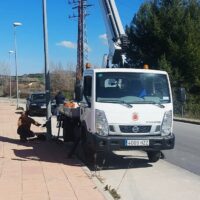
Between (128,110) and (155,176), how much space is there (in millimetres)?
1539

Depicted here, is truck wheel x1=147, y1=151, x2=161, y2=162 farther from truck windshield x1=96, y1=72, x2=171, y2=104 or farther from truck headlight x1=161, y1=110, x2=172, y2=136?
truck windshield x1=96, y1=72, x2=171, y2=104

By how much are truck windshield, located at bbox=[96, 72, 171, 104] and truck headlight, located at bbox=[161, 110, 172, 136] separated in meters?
0.35

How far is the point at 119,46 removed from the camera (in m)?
25.0

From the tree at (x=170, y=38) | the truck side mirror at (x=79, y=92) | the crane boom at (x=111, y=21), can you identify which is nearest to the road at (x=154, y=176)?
the truck side mirror at (x=79, y=92)

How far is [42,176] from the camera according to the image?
10008 mm

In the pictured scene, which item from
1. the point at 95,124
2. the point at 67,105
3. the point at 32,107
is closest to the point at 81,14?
the point at 32,107

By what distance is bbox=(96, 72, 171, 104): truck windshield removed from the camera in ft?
38.0

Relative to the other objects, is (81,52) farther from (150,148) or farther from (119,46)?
(150,148)

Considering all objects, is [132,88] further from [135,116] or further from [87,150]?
[87,150]

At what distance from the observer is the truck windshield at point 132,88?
11.6 meters

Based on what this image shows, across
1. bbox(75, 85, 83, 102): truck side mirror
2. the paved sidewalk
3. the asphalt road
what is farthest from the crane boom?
bbox(75, 85, 83, 102): truck side mirror

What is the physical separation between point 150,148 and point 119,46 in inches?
559

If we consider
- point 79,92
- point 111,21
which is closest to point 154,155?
point 79,92

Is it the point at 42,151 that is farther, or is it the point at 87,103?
the point at 42,151
